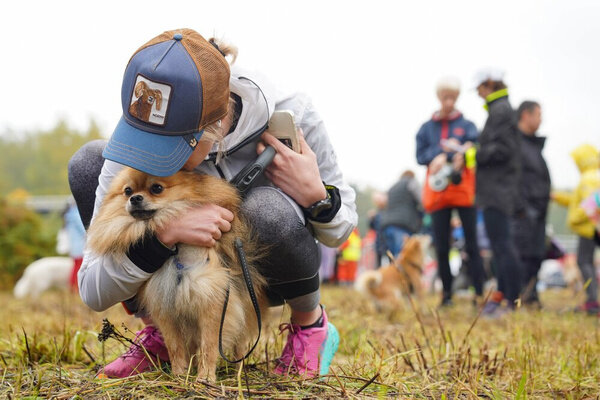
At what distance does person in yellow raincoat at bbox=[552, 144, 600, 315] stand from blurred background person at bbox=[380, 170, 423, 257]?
2039 mm

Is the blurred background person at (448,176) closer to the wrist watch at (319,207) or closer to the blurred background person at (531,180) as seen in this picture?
the blurred background person at (531,180)

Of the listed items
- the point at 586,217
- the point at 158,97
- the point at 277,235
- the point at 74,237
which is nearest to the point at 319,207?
the point at 277,235

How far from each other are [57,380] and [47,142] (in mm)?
47979

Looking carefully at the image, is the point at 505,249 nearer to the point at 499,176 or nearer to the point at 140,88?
the point at 499,176

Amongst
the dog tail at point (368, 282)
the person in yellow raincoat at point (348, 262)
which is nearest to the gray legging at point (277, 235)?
the dog tail at point (368, 282)

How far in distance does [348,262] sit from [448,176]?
7242mm

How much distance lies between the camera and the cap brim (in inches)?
65.1

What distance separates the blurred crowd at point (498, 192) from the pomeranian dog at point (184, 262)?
2.62 meters

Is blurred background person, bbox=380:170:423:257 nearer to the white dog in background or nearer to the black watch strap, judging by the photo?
the white dog in background

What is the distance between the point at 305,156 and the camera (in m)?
1.96

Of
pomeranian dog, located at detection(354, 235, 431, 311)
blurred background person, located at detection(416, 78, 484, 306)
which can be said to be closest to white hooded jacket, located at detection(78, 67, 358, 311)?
blurred background person, located at detection(416, 78, 484, 306)

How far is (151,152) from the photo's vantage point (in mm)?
1656

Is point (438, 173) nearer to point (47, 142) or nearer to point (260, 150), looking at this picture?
point (260, 150)

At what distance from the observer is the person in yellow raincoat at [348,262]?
38.2 ft
